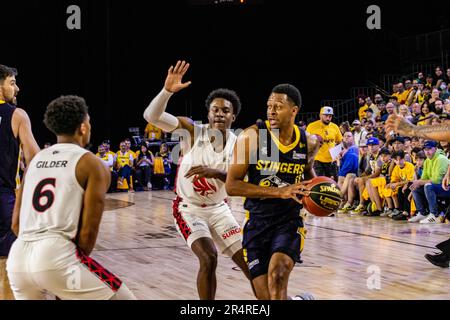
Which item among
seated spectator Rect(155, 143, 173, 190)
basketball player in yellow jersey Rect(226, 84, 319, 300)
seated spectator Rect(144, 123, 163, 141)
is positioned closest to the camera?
basketball player in yellow jersey Rect(226, 84, 319, 300)

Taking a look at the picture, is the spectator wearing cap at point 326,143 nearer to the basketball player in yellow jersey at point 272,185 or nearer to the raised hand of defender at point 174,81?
the raised hand of defender at point 174,81

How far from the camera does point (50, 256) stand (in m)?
2.97

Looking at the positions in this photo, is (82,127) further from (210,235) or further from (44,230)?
(210,235)

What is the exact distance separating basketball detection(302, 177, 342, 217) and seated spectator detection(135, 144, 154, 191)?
14.0 m

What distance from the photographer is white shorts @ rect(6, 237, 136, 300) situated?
2963mm

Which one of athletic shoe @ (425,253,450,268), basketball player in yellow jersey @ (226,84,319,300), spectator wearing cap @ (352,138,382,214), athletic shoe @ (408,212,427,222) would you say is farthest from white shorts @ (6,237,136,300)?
spectator wearing cap @ (352,138,382,214)

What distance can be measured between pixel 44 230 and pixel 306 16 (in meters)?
18.6

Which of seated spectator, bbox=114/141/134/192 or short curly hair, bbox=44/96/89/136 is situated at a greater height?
short curly hair, bbox=44/96/89/136

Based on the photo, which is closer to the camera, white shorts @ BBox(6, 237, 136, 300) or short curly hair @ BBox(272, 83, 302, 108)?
white shorts @ BBox(6, 237, 136, 300)

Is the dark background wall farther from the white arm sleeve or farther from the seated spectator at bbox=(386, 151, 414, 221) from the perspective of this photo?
the white arm sleeve

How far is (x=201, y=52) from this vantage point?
20.5 metres

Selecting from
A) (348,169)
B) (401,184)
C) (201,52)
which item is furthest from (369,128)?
(201,52)
